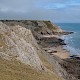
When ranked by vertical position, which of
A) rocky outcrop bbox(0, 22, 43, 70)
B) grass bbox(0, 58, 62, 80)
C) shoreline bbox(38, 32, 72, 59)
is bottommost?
shoreline bbox(38, 32, 72, 59)

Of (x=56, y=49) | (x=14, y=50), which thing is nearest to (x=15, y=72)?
(x=14, y=50)

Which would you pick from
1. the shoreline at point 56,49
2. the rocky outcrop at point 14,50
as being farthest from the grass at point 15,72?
the shoreline at point 56,49

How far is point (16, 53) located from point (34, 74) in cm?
568

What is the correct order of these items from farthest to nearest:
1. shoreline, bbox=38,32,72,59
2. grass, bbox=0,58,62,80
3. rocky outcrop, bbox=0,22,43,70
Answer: shoreline, bbox=38,32,72,59
rocky outcrop, bbox=0,22,43,70
grass, bbox=0,58,62,80

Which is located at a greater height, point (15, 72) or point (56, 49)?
point (15, 72)

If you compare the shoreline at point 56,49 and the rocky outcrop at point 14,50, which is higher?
the rocky outcrop at point 14,50

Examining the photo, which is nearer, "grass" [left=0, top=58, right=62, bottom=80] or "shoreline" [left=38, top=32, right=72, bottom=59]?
"grass" [left=0, top=58, right=62, bottom=80]

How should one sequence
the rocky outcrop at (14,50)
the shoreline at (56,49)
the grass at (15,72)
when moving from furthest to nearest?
Result: the shoreline at (56,49), the rocky outcrop at (14,50), the grass at (15,72)

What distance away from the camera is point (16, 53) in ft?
120

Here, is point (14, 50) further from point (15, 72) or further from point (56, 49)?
point (56, 49)

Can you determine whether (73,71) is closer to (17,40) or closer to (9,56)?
(17,40)

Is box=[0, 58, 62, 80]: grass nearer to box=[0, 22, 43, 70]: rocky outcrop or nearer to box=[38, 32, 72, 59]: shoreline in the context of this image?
box=[0, 22, 43, 70]: rocky outcrop

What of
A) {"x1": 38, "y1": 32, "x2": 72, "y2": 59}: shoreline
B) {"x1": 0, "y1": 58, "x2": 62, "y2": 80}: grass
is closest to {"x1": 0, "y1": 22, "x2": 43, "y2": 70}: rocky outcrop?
{"x1": 0, "y1": 58, "x2": 62, "y2": 80}: grass

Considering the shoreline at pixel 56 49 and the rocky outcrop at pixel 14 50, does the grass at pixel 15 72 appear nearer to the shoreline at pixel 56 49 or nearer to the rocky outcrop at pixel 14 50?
the rocky outcrop at pixel 14 50
